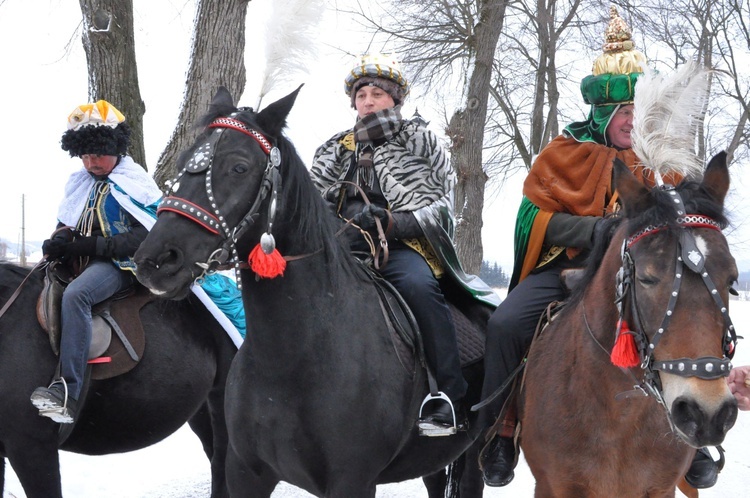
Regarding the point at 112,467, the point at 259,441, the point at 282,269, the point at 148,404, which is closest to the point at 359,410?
the point at 259,441

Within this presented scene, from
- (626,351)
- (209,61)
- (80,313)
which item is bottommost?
(80,313)

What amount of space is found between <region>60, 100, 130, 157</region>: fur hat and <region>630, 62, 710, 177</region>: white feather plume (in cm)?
331

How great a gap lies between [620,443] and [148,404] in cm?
306

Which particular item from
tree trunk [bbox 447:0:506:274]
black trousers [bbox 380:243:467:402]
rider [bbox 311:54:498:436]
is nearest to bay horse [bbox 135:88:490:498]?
black trousers [bbox 380:243:467:402]

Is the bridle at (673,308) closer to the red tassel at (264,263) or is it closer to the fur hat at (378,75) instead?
the red tassel at (264,263)

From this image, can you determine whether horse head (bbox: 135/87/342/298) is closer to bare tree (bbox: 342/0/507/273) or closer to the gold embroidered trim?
the gold embroidered trim

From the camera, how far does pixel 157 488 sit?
22.0 ft

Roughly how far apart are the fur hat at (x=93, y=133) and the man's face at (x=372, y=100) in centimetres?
179

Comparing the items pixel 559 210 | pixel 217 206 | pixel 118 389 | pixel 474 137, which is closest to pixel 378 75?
pixel 559 210

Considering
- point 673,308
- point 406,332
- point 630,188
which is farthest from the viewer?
point 406,332

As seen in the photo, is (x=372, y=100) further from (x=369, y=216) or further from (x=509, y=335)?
(x=509, y=335)

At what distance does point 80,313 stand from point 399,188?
207cm

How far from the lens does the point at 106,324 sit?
480cm

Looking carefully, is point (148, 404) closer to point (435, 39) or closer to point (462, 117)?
point (462, 117)
